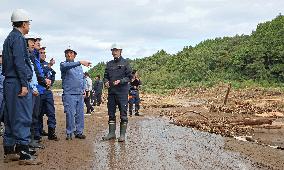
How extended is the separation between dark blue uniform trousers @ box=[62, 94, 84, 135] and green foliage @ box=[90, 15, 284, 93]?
2555 centimetres

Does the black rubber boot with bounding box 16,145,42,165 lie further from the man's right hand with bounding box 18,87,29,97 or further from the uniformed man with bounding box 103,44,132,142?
the uniformed man with bounding box 103,44,132,142

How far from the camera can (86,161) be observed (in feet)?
25.1

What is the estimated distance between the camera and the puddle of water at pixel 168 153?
24.3ft

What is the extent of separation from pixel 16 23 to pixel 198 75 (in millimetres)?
37857

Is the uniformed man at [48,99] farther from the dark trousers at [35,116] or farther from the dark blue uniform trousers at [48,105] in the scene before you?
the dark trousers at [35,116]

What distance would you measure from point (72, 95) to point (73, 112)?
382mm

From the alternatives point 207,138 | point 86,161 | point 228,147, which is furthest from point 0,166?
point 207,138

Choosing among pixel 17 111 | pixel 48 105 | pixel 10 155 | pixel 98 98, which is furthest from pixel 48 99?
pixel 98 98

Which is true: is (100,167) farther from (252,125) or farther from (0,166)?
(252,125)

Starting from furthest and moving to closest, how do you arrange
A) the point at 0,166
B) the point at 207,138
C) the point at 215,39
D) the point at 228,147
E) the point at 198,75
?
the point at 215,39 < the point at 198,75 < the point at 207,138 < the point at 228,147 < the point at 0,166

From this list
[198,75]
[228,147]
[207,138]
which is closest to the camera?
[228,147]

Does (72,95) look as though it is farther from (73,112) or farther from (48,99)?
(48,99)

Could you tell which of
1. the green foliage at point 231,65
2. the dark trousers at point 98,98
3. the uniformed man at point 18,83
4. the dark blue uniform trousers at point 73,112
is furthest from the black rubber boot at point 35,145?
the green foliage at point 231,65

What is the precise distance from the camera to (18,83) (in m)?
7.14
